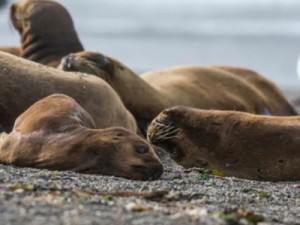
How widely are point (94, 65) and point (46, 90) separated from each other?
197 centimetres

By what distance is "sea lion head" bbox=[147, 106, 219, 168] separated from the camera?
716 cm

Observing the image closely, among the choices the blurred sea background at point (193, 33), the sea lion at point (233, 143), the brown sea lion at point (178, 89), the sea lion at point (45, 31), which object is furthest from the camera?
the blurred sea background at point (193, 33)

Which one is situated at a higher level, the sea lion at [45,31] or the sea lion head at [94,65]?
the sea lion head at [94,65]

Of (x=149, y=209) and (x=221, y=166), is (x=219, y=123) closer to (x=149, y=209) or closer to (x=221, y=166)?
(x=221, y=166)

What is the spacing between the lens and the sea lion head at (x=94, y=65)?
985 cm

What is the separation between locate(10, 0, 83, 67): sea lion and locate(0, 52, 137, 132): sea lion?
9.96ft

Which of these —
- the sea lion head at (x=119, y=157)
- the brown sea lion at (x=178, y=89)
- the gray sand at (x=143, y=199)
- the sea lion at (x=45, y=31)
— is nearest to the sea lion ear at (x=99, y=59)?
the brown sea lion at (x=178, y=89)

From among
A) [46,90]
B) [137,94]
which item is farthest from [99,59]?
[46,90]

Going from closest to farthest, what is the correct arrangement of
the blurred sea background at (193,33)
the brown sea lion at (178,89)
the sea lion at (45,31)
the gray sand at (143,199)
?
the gray sand at (143,199) → the brown sea lion at (178,89) → the sea lion at (45,31) → the blurred sea background at (193,33)

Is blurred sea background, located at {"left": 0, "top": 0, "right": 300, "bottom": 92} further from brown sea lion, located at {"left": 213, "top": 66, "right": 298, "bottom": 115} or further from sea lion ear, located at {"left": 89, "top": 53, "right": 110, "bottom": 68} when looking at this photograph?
sea lion ear, located at {"left": 89, "top": 53, "right": 110, "bottom": 68}

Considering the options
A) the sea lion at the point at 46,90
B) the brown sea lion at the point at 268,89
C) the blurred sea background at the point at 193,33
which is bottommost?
the blurred sea background at the point at 193,33

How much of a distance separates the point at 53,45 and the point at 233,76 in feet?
6.35

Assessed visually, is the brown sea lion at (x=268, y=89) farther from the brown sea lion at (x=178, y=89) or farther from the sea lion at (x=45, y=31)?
the sea lion at (x=45, y=31)

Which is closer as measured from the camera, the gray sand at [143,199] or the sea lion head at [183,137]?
the gray sand at [143,199]
